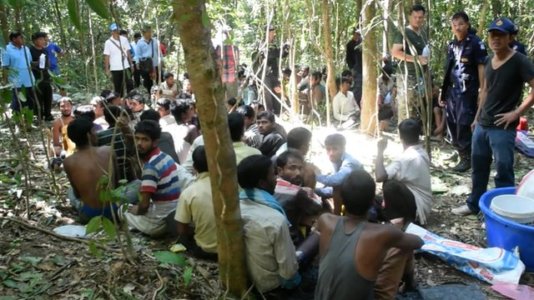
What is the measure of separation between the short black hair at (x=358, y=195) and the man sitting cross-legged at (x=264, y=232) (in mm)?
616

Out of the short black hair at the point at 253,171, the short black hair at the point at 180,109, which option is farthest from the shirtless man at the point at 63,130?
the short black hair at the point at 253,171

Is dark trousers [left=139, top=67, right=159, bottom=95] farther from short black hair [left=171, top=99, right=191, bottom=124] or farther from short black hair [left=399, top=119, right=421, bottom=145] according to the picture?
short black hair [left=399, top=119, right=421, bottom=145]

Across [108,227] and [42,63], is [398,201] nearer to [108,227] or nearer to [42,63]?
[108,227]

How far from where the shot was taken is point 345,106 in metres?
8.89

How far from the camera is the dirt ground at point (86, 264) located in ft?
9.32

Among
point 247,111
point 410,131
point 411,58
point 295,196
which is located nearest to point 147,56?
point 247,111

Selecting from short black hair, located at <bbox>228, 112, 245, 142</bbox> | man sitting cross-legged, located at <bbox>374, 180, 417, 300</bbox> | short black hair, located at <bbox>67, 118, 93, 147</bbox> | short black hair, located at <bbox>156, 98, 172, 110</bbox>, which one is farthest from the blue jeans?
short black hair, located at <bbox>156, 98, 172, 110</bbox>

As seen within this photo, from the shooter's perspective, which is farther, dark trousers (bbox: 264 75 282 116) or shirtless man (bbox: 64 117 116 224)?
dark trousers (bbox: 264 75 282 116)

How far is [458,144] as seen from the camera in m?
5.92

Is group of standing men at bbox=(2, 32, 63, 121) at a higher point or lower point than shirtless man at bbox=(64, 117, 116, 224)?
higher

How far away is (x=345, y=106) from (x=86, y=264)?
6.42 m

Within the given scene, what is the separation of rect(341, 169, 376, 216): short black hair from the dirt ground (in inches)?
35.3

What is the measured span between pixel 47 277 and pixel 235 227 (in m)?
1.20

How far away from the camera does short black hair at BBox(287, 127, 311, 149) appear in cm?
444
